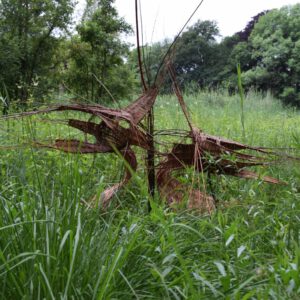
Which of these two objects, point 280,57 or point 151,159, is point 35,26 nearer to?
point 151,159

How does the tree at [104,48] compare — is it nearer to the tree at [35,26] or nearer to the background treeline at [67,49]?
the background treeline at [67,49]

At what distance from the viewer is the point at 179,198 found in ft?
9.00

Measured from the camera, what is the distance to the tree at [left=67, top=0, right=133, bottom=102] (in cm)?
1365

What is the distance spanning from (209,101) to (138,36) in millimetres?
10928

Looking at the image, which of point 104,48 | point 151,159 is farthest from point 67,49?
point 151,159

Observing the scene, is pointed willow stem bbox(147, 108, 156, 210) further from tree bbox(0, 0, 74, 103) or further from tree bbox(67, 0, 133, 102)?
tree bbox(0, 0, 74, 103)

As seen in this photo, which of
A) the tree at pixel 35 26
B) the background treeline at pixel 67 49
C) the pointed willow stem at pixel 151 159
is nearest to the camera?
the pointed willow stem at pixel 151 159

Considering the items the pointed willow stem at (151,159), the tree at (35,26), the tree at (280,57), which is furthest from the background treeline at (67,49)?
the tree at (280,57)

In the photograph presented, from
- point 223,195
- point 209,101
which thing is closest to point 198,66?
point 209,101

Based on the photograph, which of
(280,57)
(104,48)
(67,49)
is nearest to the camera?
(104,48)

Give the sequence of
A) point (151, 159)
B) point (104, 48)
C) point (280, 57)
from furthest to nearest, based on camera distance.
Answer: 1. point (280, 57)
2. point (104, 48)
3. point (151, 159)

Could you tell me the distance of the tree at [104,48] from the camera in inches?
537

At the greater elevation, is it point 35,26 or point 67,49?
point 35,26

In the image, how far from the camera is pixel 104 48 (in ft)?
47.1
